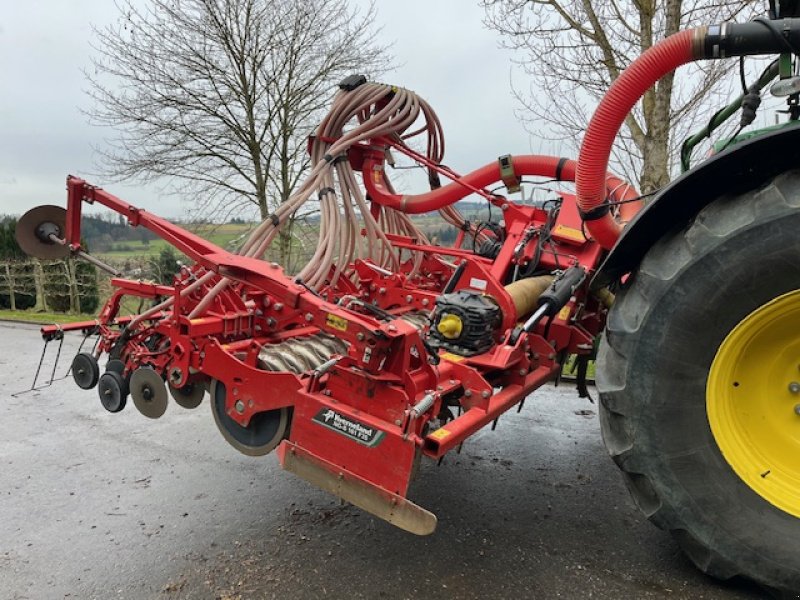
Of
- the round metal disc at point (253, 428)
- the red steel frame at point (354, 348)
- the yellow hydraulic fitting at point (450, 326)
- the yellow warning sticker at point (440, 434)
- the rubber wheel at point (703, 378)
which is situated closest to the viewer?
the rubber wheel at point (703, 378)

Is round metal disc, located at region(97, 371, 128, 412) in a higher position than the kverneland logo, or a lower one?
lower

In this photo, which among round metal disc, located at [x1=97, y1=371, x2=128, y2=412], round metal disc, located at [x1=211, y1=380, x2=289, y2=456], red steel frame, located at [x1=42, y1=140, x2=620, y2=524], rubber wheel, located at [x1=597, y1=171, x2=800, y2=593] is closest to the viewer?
rubber wheel, located at [x1=597, y1=171, x2=800, y2=593]

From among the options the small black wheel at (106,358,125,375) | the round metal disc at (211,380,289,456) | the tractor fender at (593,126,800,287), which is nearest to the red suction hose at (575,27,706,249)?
the tractor fender at (593,126,800,287)

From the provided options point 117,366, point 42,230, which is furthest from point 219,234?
point 117,366

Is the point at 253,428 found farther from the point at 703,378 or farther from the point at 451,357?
the point at 703,378

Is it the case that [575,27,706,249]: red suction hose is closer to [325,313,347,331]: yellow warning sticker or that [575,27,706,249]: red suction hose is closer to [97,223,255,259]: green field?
[325,313,347,331]: yellow warning sticker

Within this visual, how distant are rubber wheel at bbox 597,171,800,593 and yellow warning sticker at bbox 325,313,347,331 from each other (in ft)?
3.19

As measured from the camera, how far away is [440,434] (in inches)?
84.4

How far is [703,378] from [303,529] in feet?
6.04

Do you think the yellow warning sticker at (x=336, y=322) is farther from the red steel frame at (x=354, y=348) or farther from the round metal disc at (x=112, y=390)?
the round metal disc at (x=112, y=390)

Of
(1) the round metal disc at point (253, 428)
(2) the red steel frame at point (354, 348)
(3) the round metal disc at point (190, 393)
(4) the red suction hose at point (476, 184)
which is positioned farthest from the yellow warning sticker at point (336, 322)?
(4) the red suction hose at point (476, 184)

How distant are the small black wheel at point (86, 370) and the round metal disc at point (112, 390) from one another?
0.21m

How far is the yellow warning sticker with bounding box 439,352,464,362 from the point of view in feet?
8.54

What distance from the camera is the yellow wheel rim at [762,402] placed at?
1928 mm
